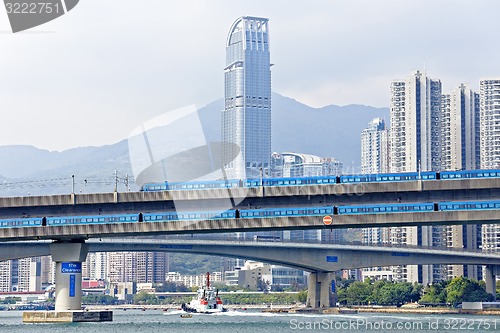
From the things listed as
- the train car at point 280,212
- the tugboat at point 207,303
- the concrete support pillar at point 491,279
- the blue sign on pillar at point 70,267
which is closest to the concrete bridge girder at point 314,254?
the tugboat at point 207,303

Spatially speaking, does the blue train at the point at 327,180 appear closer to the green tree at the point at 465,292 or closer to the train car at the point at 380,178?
the train car at the point at 380,178

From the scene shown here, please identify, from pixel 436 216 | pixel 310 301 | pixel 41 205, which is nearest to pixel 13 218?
pixel 41 205

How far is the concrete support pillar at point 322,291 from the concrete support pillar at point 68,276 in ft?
234

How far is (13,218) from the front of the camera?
104 meters

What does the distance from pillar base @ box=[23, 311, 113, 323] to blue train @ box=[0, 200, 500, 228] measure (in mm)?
8830

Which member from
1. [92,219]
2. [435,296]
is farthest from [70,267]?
[435,296]

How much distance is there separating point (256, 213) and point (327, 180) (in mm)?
10807

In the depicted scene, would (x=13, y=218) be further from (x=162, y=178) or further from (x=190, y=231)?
(x=162, y=178)

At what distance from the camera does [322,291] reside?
550ft

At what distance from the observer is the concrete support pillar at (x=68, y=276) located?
99.5 metres

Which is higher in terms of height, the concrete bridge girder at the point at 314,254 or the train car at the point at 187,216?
the train car at the point at 187,216

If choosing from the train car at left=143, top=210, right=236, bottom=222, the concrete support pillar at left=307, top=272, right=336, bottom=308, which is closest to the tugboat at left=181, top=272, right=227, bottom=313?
the concrete support pillar at left=307, top=272, right=336, bottom=308

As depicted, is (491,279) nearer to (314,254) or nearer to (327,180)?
(314,254)

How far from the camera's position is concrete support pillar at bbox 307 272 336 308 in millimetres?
167000
